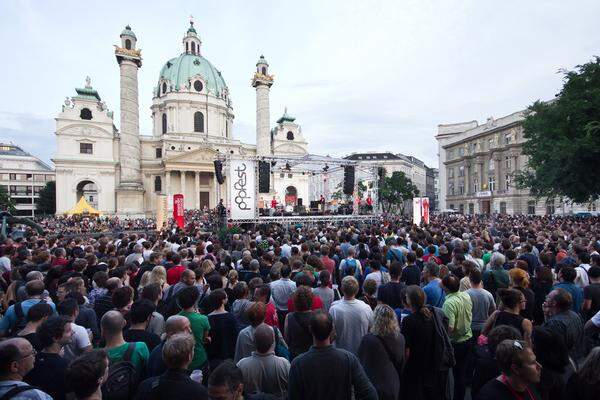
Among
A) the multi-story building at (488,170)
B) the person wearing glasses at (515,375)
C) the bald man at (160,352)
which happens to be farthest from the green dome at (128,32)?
the person wearing glasses at (515,375)

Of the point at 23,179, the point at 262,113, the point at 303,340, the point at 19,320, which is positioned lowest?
the point at 303,340

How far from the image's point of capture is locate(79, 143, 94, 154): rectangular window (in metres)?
48.1

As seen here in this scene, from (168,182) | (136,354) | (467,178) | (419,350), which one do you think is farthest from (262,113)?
(136,354)

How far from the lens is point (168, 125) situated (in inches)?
2277

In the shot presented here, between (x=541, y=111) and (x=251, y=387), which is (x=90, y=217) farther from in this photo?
(x=541, y=111)

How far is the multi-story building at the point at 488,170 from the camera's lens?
47.4 m

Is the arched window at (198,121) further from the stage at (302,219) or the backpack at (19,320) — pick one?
the backpack at (19,320)

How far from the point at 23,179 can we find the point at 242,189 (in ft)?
260

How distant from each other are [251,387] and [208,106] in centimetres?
6100

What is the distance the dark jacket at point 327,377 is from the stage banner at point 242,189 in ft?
57.4

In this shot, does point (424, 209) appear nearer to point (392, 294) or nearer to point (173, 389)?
point (392, 294)

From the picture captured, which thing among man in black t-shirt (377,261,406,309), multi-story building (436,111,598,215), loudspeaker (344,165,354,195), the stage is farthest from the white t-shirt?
multi-story building (436,111,598,215)

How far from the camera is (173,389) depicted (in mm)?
2465

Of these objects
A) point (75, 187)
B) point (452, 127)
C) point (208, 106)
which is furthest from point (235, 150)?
point (452, 127)
